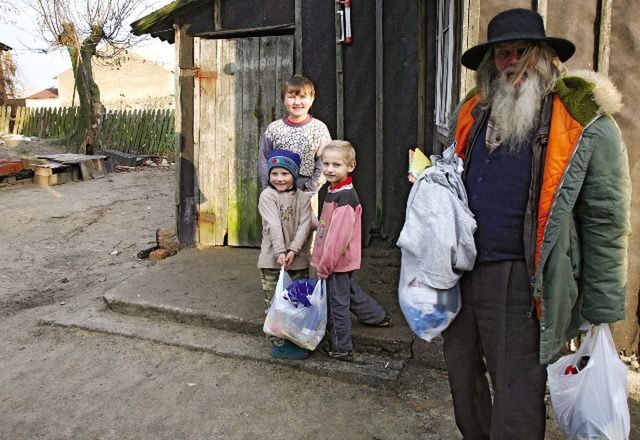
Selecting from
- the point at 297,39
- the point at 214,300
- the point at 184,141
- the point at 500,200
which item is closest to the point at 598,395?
the point at 500,200

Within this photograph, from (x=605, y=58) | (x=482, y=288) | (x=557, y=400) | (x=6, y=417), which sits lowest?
(x=6, y=417)

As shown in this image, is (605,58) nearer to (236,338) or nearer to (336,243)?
(336,243)

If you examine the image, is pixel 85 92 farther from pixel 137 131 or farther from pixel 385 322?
pixel 385 322

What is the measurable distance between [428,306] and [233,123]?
4469mm

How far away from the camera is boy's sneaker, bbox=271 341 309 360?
12.7 ft

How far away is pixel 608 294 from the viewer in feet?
7.00

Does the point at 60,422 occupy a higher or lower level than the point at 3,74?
lower

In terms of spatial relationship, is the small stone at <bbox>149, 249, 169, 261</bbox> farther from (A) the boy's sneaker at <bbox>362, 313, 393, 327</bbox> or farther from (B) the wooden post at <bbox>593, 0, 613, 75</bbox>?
(B) the wooden post at <bbox>593, 0, 613, 75</bbox>

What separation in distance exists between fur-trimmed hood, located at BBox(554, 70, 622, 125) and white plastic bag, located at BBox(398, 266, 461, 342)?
82 cm

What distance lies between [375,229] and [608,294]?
383cm

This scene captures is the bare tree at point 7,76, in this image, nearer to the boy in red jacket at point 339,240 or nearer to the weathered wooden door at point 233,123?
the weathered wooden door at point 233,123

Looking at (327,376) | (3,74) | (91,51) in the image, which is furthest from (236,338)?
(3,74)

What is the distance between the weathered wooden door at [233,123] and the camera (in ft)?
20.3

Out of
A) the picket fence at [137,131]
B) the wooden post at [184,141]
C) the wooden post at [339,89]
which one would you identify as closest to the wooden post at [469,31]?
the wooden post at [339,89]
